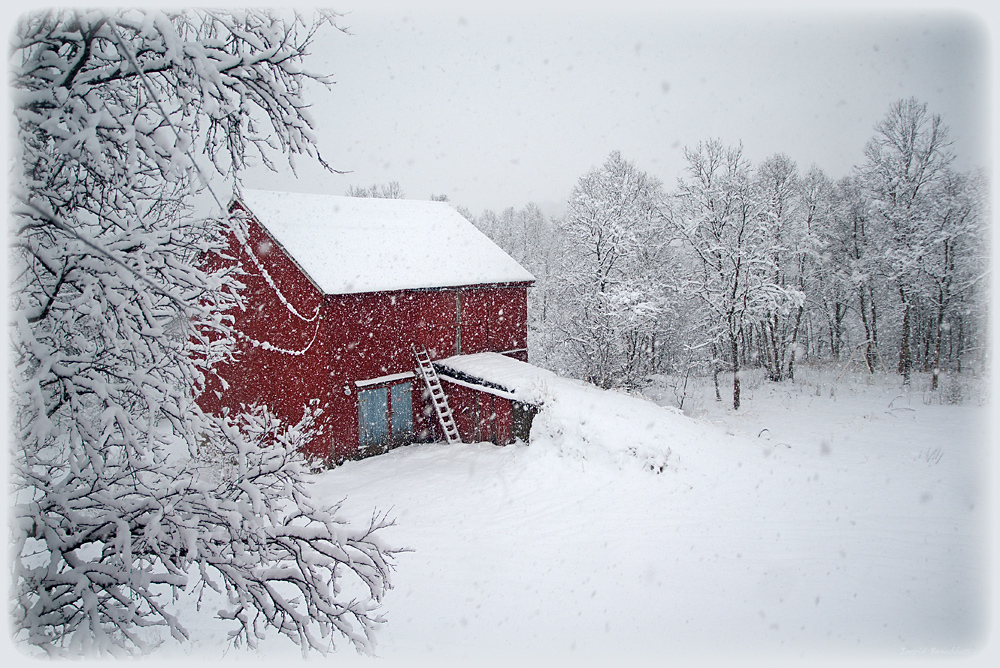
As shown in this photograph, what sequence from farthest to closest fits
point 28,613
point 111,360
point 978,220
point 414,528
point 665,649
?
point 978,220 → point 414,528 → point 665,649 → point 111,360 → point 28,613

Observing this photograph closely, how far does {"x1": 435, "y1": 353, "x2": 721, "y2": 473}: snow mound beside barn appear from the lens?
36.6 ft

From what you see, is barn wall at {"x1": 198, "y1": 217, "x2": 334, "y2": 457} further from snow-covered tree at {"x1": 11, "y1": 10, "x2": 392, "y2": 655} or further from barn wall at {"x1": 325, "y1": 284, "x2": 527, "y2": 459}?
snow-covered tree at {"x1": 11, "y1": 10, "x2": 392, "y2": 655}

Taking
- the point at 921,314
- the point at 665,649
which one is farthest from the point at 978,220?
the point at 665,649

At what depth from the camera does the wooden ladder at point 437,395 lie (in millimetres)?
14828

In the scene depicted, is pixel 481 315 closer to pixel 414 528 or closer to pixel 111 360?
pixel 414 528

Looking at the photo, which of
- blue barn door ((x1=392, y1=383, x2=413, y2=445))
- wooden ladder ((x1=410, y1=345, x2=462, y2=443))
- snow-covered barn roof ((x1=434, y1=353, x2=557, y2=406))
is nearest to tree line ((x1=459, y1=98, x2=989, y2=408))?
snow-covered barn roof ((x1=434, y1=353, x2=557, y2=406))

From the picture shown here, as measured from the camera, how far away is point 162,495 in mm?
3512

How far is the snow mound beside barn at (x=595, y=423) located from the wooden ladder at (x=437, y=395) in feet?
1.49

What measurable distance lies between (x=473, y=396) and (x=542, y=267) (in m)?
31.6

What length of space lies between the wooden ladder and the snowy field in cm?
125

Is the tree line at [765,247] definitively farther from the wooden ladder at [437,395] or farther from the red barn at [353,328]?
the wooden ladder at [437,395]

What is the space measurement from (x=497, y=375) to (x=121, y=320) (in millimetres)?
11709

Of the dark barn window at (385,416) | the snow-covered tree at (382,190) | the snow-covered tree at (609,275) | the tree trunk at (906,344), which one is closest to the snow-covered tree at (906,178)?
the tree trunk at (906,344)

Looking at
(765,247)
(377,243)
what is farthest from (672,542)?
(765,247)
